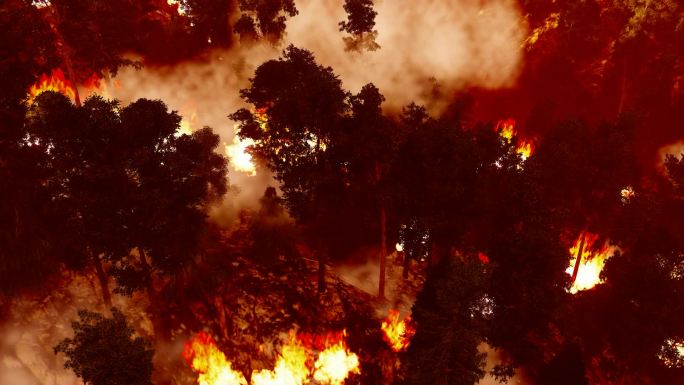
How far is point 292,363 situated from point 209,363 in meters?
4.07

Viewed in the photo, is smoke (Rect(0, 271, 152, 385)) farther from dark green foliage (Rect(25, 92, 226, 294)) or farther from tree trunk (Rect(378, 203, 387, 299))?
tree trunk (Rect(378, 203, 387, 299))

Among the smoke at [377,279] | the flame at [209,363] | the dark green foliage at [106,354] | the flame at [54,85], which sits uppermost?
the flame at [54,85]

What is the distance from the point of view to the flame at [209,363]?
65.9 ft

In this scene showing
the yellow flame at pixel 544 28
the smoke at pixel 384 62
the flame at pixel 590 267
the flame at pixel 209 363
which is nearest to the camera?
the flame at pixel 209 363

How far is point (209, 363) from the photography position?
20297 millimetres

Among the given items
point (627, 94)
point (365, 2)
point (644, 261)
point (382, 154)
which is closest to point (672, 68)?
point (627, 94)

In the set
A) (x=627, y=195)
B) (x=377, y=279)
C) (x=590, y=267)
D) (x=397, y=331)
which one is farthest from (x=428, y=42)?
(x=397, y=331)

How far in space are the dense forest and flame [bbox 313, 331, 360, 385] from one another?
0.35ft

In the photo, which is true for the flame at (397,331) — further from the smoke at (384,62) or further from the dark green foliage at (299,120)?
the smoke at (384,62)

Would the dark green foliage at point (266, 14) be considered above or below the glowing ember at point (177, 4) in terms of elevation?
below

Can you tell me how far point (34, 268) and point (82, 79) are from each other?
18.0 meters

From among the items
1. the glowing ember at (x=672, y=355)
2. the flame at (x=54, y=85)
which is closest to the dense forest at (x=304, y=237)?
the flame at (x=54, y=85)

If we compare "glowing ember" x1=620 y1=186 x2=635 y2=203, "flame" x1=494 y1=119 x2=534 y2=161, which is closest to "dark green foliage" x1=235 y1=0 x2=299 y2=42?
"flame" x1=494 y1=119 x2=534 y2=161

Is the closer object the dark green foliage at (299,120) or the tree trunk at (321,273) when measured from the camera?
the dark green foliage at (299,120)
